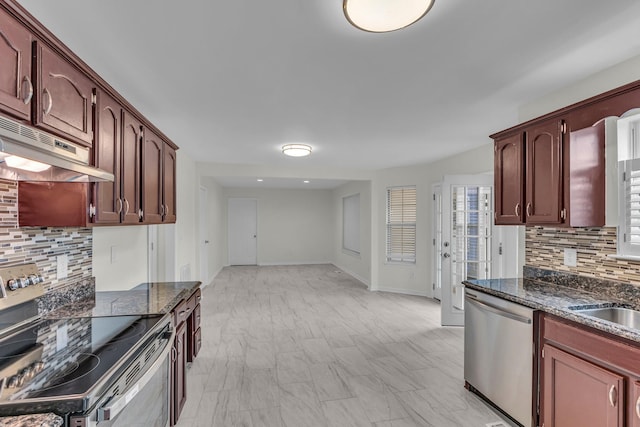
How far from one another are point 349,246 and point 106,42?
274 inches

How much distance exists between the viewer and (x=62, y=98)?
1.50m

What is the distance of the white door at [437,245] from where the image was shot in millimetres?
5207

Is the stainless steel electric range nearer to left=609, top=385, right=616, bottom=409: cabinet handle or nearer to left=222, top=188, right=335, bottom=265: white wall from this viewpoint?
left=609, top=385, right=616, bottom=409: cabinet handle

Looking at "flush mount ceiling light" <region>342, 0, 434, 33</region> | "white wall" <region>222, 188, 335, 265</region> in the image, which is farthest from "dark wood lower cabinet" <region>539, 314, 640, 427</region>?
"white wall" <region>222, 188, 335, 265</region>

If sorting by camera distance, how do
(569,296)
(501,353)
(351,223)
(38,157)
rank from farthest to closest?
(351,223)
(501,353)
(569,296)
(38,157)

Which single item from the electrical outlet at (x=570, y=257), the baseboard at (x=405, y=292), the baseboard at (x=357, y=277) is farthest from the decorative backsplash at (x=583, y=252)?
the baseboard at (x=357, y=277)

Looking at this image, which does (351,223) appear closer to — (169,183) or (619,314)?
(169,183)

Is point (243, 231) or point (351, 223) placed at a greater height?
point (351, 223)

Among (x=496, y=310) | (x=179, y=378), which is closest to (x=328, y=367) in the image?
(x=179, y=378)

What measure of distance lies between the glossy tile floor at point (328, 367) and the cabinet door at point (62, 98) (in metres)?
2.02

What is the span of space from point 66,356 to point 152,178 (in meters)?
1.59

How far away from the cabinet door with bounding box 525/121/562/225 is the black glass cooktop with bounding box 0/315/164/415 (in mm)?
2673

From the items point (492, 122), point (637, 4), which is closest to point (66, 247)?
point (637, 4)

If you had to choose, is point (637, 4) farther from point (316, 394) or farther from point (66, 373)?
point (316, 394)
